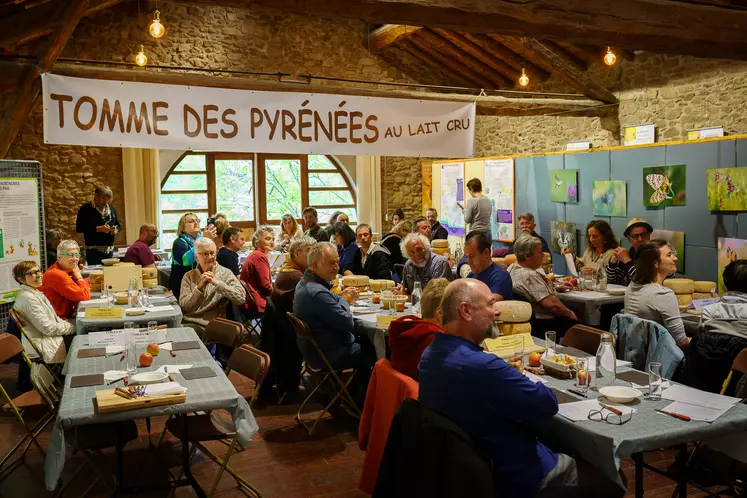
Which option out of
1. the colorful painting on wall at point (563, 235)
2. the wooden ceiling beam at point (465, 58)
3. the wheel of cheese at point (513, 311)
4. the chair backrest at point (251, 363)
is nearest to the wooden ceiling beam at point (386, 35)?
the wooden ceiling beam at point (465, 58)

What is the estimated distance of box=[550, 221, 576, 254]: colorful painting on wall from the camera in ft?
31.8

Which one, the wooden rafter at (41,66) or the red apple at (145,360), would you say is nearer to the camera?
the red apple at (145,360)

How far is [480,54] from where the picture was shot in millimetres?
12320

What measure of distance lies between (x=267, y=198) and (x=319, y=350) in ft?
28.9

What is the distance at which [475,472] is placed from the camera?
240 cm

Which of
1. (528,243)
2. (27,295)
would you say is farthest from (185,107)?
(528,243)

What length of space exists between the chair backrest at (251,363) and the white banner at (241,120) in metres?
2.99

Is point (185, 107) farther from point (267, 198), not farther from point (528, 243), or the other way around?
point (267, 198)

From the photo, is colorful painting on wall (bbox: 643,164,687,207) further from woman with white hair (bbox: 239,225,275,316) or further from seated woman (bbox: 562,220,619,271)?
woman with white hair (bbox: 239,225,275,316)

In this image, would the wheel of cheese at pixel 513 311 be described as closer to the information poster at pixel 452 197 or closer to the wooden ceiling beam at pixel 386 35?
the information poster at pixel 452 197

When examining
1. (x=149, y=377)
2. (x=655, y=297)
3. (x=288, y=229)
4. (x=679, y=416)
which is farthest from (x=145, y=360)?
(x=288, y=229)

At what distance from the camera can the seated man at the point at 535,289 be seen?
16.9 feet

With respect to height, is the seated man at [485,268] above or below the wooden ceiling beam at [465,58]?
below

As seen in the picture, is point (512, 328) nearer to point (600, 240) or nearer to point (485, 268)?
point (485, 268)
